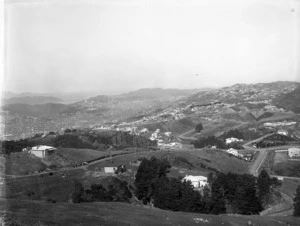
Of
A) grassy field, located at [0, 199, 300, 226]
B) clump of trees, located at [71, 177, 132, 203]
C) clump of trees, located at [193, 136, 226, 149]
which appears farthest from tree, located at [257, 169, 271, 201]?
clump of trees, located at [193, 136, 226, 149]

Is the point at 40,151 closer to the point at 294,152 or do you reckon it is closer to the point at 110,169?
the point at 110,169

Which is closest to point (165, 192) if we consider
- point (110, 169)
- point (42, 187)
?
point (42, 187)

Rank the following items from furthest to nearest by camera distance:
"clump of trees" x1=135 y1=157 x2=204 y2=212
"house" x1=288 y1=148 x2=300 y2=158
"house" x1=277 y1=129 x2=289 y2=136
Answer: "house" x1=277 y1=129 x2=289 y2=136 → "house" x1=288 y1=148 x2=300 y2=158 → "clump of trees" x1=135 y1=157 x2=204 y2=212

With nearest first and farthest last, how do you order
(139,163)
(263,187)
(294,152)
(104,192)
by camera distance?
(104,192) < (263,187) < (139,163) < (294,152)

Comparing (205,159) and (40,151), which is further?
(205,159)

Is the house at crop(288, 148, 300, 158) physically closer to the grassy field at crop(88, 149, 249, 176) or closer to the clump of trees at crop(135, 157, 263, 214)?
the grassy field at crop(88, 149, 249, 176)

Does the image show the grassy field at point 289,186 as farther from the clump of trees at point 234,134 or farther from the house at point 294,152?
the clump of trees at point 234,134
